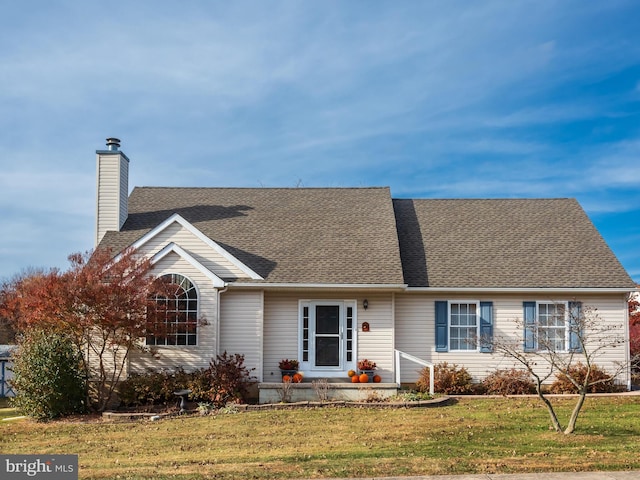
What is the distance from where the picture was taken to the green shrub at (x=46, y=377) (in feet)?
55.0

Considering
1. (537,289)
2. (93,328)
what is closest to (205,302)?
(93,328)

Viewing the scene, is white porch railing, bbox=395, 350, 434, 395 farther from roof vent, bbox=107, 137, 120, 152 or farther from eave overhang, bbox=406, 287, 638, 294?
roof vent, bbox=107, 137, 120, 152

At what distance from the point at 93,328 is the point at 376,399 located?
724 centimetres

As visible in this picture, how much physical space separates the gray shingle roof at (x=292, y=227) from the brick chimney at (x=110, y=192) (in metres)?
0.40

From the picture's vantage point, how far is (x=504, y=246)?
2189 centimetres

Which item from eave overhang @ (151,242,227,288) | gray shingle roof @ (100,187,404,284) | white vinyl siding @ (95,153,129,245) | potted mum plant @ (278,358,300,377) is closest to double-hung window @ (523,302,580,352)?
gray shingle roof @ (100,187,404,284)

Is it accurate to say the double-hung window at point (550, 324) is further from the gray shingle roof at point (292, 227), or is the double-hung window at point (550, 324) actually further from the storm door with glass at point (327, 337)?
the storm door with glass at point (327, 337)

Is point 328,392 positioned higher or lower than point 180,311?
lower

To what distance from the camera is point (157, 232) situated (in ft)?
63.2

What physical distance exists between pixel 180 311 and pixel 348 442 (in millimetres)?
7632

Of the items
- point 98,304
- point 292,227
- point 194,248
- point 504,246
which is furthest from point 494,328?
point 98,304

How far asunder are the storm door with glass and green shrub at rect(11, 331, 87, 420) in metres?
6.14

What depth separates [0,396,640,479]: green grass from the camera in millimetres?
10469

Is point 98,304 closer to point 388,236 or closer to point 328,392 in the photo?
point 328,392
